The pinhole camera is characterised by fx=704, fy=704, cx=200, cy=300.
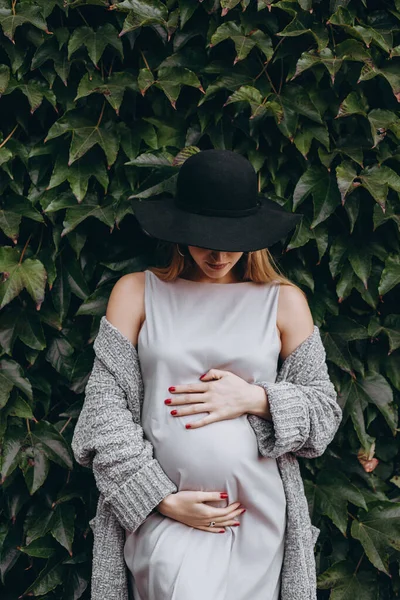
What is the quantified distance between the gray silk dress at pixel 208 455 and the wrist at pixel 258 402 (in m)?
0.05

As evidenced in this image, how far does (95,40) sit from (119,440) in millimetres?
1123

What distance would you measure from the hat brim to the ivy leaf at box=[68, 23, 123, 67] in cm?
52

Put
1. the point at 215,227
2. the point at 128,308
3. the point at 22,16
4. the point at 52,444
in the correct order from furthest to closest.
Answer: the point at 52,444
the point at 22,16
the point at 128,308
the point at 215,227

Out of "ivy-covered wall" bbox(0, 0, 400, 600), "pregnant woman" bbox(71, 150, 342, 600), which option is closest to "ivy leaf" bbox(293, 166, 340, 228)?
"ivy-covered wall" bbox(0, 0, 400, 600)

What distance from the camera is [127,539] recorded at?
1.80 meters

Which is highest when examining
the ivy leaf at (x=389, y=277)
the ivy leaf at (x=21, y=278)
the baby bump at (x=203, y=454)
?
the ivy leaf at (x=21, y=278)

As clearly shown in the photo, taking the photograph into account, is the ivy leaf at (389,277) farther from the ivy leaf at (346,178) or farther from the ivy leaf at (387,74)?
the ivy leaf at (387,74)

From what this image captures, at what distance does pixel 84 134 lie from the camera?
2.03 meters

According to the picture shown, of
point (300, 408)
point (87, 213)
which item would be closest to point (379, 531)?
point (300, 408)

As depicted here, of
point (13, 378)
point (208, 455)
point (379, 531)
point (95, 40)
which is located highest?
point (95, 40)

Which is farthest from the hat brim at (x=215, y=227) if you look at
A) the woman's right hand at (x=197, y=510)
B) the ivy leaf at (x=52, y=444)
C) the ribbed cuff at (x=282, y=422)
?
the ivy leaf at (x=52, y=444)

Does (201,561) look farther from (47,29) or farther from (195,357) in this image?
(47,29)

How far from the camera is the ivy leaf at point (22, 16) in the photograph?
6.44 feet

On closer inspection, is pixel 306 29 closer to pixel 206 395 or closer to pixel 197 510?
pixel 206 395
